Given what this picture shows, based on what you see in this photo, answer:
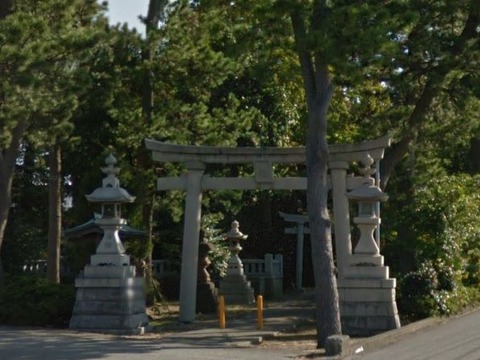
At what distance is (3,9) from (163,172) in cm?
748

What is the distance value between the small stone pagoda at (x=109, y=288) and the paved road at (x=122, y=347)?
752 millimetres

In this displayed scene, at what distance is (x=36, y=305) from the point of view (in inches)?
869

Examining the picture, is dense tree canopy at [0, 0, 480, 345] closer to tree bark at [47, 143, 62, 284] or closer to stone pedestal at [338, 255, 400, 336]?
tree bark at [47, 143, 62, 284]

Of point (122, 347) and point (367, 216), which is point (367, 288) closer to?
point (367, 216)

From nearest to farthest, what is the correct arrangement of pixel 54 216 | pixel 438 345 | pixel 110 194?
pixel 438 345 < pixel 110 194 < pixel 54 216

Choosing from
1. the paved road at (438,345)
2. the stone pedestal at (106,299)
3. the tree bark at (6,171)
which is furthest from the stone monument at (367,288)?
the tree bark at (6,171)

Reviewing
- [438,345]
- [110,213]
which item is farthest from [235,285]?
[438,345]

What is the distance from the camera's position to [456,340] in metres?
19.5

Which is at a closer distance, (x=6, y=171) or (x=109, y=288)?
(x=109, y=288)

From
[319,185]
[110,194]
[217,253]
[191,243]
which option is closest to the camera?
[319,185]

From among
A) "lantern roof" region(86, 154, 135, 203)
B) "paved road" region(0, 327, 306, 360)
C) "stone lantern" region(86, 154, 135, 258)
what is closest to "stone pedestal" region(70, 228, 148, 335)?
"stone lantern" region(86, 154, 135, 258)

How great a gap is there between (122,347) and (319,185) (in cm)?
460

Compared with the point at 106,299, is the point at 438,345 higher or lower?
lower

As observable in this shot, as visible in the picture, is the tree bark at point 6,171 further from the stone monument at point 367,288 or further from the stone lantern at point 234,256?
the stone lantern at point 234,256
